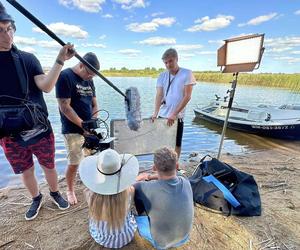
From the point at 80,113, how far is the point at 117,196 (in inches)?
44.9

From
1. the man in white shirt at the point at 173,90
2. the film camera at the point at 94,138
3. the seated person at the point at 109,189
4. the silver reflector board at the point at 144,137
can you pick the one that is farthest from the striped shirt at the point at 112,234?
the man in white shirt at the point at 173,90

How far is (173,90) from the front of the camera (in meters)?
3.12

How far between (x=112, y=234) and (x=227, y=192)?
138cm

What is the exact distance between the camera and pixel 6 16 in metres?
1.62

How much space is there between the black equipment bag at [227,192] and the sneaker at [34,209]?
1.69m

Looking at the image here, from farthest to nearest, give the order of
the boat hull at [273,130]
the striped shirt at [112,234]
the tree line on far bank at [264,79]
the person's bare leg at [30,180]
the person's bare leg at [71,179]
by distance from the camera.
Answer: the tree line on far bank at [264,79], the boat hull at [273,130], the person's bare leg at [71,179], the person's bare leg at [30,180], the striped shirt at [112,234]

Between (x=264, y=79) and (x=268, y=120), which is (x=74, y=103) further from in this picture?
(x=264, y=79)

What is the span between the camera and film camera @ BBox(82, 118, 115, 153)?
204 centimetres

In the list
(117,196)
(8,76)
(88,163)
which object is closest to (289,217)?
(117,196)

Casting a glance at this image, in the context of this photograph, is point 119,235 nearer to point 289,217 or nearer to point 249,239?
point 249,239

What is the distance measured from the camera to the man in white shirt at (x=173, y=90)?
3.00m

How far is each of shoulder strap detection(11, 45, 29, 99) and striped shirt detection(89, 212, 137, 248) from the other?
1.22 metres

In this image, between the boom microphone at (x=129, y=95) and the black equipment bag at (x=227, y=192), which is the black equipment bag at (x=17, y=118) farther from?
the black equipment bag at (x=227, y=192)

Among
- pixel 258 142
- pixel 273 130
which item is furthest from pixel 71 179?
pixel 273 130
